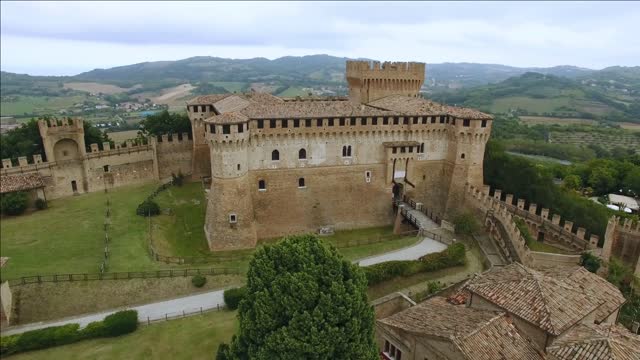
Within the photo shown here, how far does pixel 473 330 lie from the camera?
697 inches

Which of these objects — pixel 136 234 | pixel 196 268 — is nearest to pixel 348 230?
pixel 196 268

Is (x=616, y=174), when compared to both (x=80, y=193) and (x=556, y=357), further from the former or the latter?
(x=80, y=193)

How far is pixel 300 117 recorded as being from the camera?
1414 inches

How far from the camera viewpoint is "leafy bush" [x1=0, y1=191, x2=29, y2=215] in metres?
37.1

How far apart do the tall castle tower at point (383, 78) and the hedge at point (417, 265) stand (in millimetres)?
21681

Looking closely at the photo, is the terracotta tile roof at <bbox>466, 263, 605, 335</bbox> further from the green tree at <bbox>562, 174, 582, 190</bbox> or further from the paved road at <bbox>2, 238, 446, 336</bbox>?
the green tree at <bbox>562, 174, 582, 190</bbox>

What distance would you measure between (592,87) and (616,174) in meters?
118

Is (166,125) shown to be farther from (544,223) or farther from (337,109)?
(544,223)

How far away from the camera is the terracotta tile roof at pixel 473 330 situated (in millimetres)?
17172

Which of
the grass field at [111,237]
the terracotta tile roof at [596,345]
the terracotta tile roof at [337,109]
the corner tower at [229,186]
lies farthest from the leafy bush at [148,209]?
the terracotta tile roof at [596,345]

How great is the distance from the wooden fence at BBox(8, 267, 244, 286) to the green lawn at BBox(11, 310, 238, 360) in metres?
4.58

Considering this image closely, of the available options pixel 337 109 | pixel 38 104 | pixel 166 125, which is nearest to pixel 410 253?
pixel 337 109

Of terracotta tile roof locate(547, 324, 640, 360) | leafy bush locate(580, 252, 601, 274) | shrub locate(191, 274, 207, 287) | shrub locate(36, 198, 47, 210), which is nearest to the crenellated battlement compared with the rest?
leafy bush locate(580, 252, 601, 274)

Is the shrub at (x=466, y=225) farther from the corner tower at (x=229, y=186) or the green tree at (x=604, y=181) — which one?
the green tree at (x=604, y=181)
